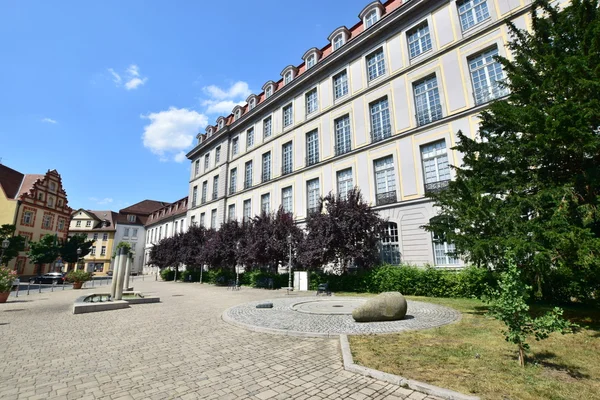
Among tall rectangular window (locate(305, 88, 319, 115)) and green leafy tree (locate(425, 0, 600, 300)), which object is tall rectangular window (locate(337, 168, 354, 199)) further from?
green leafy tree (locate(425, 0, 600, 300))

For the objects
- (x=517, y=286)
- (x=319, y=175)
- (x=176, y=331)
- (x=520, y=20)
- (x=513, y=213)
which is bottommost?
(x=176, y=331)

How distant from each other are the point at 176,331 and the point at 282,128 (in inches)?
984

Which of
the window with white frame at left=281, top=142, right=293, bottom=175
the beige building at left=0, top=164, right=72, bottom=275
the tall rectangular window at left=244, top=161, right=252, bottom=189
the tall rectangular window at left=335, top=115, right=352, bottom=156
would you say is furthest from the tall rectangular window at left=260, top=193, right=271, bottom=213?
the beige building at left=0, top=164, right=72, bottom=275

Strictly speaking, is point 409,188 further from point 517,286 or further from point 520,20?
point 517,286

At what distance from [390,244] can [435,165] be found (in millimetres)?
5838

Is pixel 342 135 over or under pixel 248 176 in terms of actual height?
over

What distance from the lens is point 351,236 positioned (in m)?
17.4

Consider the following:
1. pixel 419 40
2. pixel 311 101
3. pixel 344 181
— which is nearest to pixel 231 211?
pixel 311 101

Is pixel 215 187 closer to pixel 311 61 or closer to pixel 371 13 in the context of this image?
pixel 311 61

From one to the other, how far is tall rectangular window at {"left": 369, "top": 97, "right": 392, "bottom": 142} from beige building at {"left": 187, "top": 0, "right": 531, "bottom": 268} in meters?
0.08

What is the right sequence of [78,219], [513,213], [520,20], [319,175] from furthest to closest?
[78,219] → [319,175] → [520,20] → [513,213]

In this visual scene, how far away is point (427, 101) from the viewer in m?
19.4

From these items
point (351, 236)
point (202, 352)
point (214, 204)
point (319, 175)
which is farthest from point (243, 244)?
point (202, 352)

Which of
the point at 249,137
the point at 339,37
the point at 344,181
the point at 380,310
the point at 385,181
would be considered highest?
the point at 339,37
